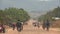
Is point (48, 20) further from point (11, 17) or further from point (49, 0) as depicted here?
point (11, 17)

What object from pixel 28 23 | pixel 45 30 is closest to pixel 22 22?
pixel 28 23

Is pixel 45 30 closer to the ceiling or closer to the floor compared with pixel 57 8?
closer to the floor

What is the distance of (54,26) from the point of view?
531 cm

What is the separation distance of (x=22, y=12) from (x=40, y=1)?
479 millimetres

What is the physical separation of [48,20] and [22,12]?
62cm

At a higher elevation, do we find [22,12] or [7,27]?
[22,12]

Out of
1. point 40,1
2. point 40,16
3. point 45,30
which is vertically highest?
point 40,1

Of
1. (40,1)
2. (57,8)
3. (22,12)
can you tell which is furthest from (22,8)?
(57,8)

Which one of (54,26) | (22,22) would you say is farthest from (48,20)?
(22,22)

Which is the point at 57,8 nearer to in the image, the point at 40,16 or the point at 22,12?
the point at 40,16

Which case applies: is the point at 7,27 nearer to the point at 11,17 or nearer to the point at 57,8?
the point at 11,17

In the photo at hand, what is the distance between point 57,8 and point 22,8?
0.79 meters

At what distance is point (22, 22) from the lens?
17.6ft

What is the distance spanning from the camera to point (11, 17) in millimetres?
5289
